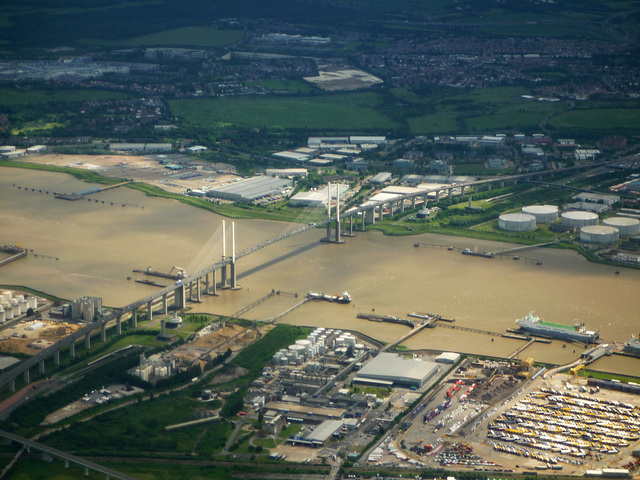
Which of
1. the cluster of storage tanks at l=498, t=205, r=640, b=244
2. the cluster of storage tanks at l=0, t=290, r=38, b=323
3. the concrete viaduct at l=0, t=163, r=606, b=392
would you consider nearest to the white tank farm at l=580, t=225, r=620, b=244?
the cluster of storage tanks at l=498, t=205, r=640, b=244

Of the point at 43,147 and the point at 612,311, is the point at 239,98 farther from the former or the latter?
the point at 612,311

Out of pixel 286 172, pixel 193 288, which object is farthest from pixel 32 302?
pixel 286 172

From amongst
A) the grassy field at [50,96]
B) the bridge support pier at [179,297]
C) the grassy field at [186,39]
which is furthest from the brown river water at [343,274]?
the grassy field at [186,39]

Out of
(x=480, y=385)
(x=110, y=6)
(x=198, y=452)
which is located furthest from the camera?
(x=110, y=6)

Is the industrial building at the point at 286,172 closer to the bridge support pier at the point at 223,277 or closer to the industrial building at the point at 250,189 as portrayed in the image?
the industrial building at the point at 250,189

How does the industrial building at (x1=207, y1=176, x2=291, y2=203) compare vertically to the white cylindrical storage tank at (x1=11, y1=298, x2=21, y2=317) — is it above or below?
below

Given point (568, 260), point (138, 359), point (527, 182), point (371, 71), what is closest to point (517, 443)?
point (138, 359)

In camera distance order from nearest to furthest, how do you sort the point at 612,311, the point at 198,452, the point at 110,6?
the point at 198,452, the point at 612,311, the point at 110,6

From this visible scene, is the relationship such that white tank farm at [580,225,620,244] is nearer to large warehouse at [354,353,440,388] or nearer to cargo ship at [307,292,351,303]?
cargo ship at [307,292,351,303]
